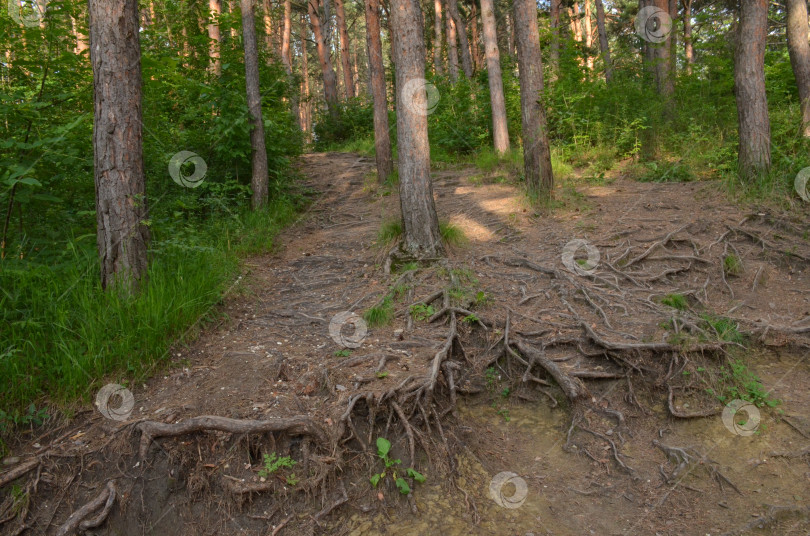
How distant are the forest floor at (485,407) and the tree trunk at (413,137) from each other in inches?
17.6

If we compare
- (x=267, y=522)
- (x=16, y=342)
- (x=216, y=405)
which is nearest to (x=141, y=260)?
(x=16, y=342)

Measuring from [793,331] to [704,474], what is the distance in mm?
2012

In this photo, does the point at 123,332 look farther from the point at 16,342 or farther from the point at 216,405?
the point at 216,405

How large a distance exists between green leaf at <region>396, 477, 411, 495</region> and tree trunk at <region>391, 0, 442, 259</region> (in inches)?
126

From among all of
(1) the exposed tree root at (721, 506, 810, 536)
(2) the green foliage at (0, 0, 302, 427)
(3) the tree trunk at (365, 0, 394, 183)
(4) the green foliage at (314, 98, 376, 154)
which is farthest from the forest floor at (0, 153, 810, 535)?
(4) the green foliage at (314, 98, 376, 154)

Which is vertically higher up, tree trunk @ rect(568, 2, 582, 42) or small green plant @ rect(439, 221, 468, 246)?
tree trunk @ rect(568, 2, 582, 42)

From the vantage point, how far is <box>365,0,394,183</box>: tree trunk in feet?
35.1

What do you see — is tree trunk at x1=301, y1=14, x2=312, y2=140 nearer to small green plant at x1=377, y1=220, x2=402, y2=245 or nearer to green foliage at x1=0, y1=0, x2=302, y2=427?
green foliage at x1=0, y1=0, x2=302, y2=427

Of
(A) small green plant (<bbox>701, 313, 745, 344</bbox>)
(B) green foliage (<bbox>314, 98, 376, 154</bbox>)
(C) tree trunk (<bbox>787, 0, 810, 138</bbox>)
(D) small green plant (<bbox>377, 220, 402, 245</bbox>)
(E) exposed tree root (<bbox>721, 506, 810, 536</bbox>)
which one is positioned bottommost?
(E) exposed tree root (<bbox>721, 506, 810, 536</bbox>)

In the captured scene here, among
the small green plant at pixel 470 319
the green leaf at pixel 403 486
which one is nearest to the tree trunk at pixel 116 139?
the green leaf at pixel 403 486

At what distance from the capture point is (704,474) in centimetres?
351

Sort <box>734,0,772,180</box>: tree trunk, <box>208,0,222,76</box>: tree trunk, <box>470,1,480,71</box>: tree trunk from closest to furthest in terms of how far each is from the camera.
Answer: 1. <box>734,0,772,180</box>: tree trunk
2. <box>208,0,222,76</box>: tree trunk
3. <box>470,1,480,71</box>: tree trunk

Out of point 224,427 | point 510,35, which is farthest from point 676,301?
point 510,35

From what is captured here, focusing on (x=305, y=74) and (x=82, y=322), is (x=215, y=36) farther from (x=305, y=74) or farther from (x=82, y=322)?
(x=305, y=74)
